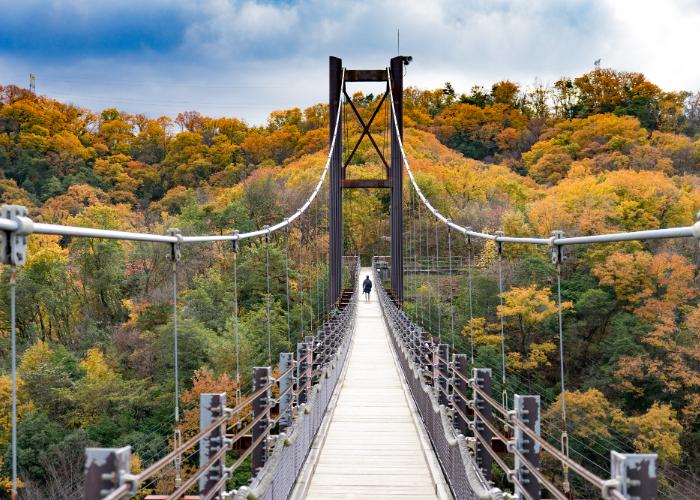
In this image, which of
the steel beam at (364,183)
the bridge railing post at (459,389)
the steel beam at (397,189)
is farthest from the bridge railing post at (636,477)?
the steel beam at (364,183)

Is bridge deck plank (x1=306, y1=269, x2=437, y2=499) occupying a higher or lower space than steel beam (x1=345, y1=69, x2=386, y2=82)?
lower

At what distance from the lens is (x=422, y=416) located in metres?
6.53

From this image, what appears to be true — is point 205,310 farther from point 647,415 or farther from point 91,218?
point 647,415

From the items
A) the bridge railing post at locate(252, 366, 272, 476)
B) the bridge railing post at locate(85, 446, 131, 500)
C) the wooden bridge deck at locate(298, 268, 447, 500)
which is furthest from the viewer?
the wooden bridge deck at locate(298, 268, 447, 500)

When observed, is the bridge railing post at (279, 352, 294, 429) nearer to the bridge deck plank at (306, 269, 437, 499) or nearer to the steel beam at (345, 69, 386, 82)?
the bridge deck plank at (306, 269, 437, 499)

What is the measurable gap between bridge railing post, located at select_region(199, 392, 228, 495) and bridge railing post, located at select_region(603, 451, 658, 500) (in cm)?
168

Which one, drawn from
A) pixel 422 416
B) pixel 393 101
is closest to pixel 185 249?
pixel 393 101

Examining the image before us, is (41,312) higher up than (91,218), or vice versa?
(91,218)

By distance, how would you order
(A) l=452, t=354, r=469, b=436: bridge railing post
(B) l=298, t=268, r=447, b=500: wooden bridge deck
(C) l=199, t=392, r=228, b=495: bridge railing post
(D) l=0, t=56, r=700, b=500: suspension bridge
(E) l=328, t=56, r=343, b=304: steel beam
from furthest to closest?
(E) l=328, t=56, r=343, b=304: steel beam → (A) l=452, t=354, r=469, b=436: bridge railing post → (B) l=298, t=268, r=447, b=500: wooden bridge deck → (C) l=199, t=392, r=228, b=495: bridge railing post → (D) l=0, t=56, r=700, b=500: suspension bridge

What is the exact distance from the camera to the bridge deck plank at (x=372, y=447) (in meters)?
4.44

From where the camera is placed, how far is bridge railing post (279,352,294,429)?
4935 mm

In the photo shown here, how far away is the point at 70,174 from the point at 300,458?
34.8 meters

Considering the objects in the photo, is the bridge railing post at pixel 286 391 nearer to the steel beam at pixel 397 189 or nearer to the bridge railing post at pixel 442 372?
the bridge railing post at pixel 442 372

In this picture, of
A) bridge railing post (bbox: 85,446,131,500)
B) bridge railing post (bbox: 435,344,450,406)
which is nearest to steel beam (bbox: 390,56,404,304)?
bridge railing post (bbox: 435,344,450,406)
